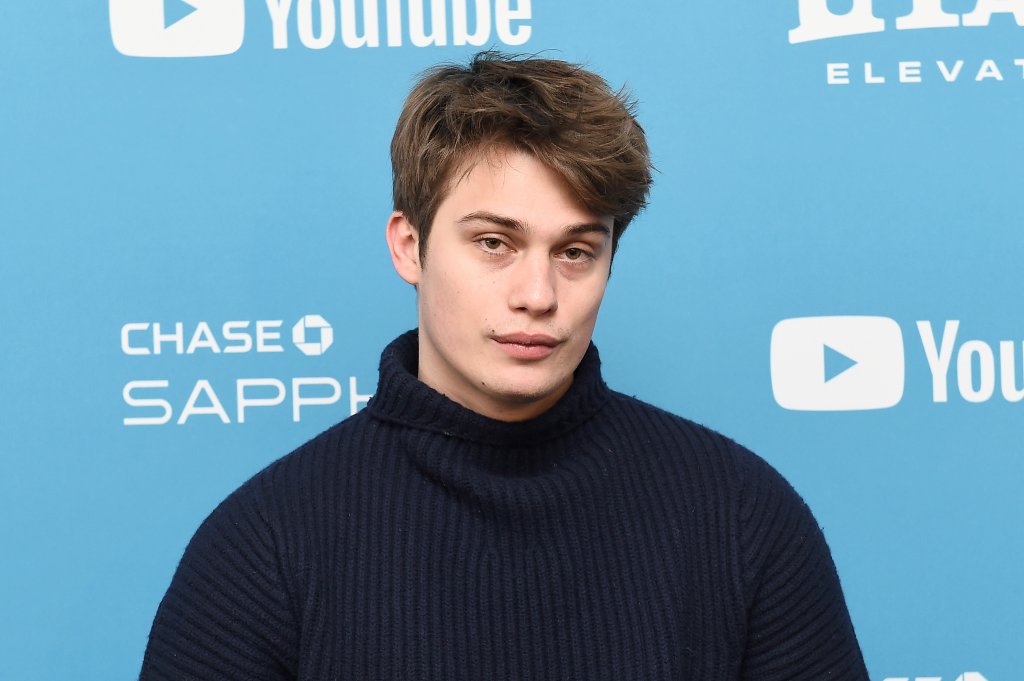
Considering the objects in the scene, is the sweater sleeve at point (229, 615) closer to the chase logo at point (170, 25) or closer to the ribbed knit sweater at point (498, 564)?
the ribbed knit sweater at point (498, 564)

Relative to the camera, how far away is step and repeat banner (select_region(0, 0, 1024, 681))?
5.10ft

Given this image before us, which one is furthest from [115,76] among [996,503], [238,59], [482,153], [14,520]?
[996,503]

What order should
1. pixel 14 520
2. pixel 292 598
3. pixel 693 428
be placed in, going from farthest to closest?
1. pixel 14 520
2. pixel 693 428
3. pixel 292 598

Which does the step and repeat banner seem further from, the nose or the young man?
the nose

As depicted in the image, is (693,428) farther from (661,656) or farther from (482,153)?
(482,153)

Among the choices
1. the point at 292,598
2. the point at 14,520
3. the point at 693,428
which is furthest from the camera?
the point at 14,520

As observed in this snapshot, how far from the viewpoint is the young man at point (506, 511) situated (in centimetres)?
104

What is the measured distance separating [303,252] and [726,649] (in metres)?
0.79

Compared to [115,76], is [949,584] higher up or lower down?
lower down

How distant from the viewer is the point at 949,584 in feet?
5.40

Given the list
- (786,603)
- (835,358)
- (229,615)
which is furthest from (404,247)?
(835,358)

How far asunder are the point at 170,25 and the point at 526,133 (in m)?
0.71

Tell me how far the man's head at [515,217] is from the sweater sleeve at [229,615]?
23cm

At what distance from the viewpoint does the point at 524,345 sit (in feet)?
3.43
